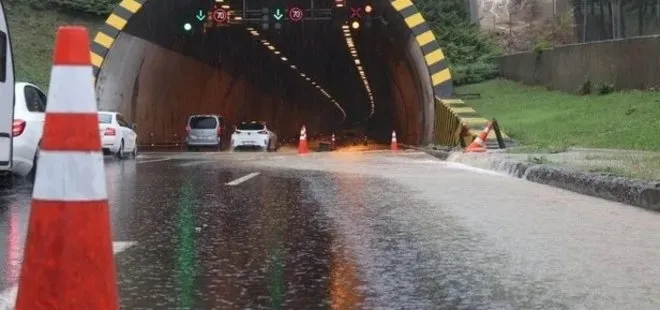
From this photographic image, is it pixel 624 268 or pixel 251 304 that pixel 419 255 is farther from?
pixel 251 304

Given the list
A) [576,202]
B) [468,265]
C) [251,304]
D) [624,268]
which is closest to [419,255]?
[468,265]

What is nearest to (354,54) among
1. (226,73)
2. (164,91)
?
(226,73)

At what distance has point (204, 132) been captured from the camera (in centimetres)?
3641

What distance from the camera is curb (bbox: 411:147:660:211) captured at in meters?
10.4

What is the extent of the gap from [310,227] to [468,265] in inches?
91.0

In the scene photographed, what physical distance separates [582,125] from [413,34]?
7906 millimetres

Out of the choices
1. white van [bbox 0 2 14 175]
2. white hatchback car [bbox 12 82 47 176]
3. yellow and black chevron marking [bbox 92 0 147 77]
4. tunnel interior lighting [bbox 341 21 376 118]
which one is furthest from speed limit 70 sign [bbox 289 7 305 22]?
white van [bbox 0 2 14 175]

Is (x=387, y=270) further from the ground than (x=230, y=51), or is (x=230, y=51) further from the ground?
(x=230, y=51)

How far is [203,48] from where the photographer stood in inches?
1617

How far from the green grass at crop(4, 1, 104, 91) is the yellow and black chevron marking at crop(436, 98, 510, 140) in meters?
15.7

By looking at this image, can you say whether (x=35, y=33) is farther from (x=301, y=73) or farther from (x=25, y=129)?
(x=25, y=129)

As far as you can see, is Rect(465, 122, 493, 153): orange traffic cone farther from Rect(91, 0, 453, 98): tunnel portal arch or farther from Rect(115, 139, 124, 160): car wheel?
Rect(91, 0, 453, 98): tunnel portal arch

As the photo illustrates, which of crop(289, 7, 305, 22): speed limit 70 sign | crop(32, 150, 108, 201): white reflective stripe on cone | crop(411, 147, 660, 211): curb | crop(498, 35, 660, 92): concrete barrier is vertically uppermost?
crop(289, 7, 305, 22): speed limit 70 sign

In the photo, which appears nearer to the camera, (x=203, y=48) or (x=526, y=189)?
(x=526, y=189)
